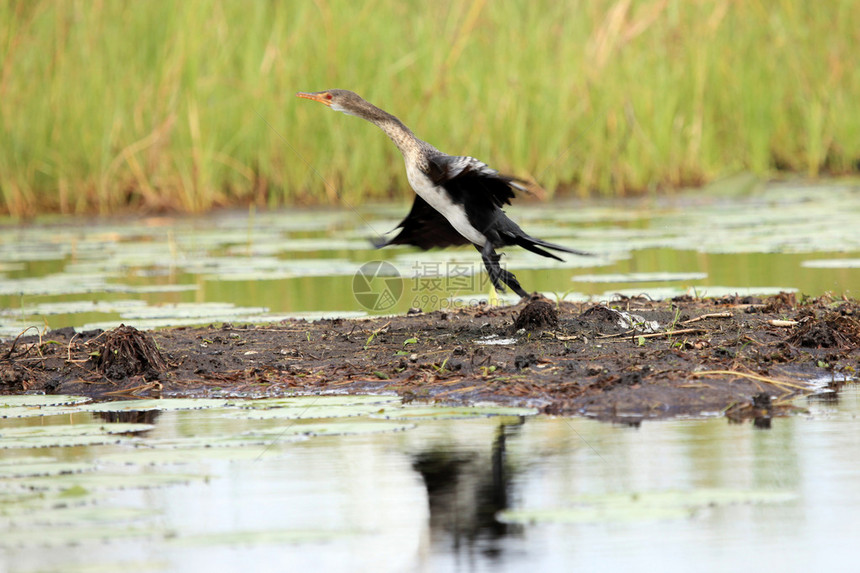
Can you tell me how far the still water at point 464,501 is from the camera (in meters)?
3.16

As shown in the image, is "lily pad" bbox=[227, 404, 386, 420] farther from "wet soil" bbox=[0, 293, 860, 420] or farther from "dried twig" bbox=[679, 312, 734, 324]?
"dried twig" bbox=[679, 312, 734, 324]

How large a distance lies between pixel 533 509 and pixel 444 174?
2.76m

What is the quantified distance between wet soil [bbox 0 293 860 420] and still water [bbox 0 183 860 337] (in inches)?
34.1

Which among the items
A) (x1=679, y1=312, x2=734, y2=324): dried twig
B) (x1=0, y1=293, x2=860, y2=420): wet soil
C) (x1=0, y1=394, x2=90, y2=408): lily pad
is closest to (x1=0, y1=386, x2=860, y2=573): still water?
(x1=0, y1=293, x2=860, y2=420): wet soil

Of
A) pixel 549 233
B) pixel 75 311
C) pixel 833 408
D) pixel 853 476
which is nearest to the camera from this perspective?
pixel 853 476

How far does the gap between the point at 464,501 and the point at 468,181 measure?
274 cm

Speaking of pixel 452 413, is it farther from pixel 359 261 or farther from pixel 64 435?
pixel 359 261

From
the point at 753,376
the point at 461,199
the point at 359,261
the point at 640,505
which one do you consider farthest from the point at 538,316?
the point at 359,261

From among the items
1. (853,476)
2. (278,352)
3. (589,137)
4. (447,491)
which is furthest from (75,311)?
(589,137)

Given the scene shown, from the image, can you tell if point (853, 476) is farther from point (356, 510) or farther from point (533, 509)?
point (356, 510)

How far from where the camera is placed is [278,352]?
6.24 metres

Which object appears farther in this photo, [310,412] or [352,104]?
[352,104]

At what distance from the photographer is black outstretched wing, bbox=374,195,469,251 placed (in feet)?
21.8

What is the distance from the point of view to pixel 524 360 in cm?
555
